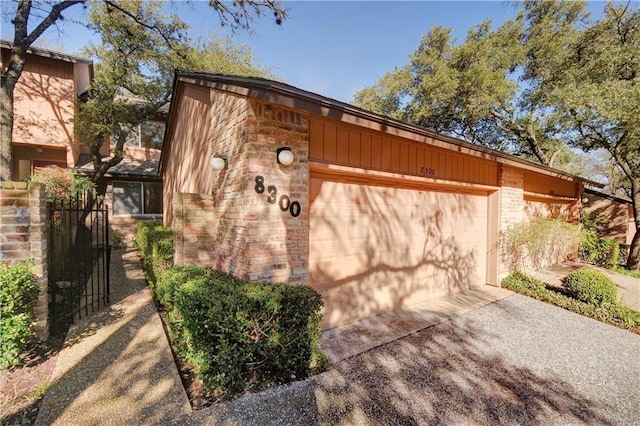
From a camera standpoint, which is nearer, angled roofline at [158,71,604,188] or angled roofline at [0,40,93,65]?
angled roofline at [158,71,604,188]

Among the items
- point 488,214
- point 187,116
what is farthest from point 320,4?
point 488,214

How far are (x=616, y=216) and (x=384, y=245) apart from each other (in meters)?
12.9

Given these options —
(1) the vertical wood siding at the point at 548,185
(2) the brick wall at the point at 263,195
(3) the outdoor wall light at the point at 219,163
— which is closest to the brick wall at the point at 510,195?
(1) the vertical wood siding at the point at 548,185

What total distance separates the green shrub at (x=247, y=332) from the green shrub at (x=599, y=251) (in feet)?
39.0

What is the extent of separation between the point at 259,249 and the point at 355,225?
1718 mm

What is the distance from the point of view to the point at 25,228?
322cm

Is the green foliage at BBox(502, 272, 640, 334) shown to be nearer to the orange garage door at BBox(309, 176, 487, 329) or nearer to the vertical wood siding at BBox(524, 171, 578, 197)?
the orange garage door at BBox(309, 176, 487, 329)

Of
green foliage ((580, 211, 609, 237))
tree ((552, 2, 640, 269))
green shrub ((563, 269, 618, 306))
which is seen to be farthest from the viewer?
green foliage ((580, 211, 609, 237))

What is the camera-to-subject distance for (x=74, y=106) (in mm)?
10867

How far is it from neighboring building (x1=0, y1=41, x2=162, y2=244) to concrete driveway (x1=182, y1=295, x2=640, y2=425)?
12.0 m

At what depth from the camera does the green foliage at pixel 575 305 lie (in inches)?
194

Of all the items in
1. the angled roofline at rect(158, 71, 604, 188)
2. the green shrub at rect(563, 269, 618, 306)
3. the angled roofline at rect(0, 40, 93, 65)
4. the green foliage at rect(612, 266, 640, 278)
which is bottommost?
the green foliage at rect(612, 266, 640, 278)

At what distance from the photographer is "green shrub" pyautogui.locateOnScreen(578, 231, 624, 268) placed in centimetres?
980

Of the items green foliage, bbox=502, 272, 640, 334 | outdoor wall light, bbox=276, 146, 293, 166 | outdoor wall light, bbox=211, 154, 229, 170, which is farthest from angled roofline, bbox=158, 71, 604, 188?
green foliage, bbox=502, 272, 640, 334
